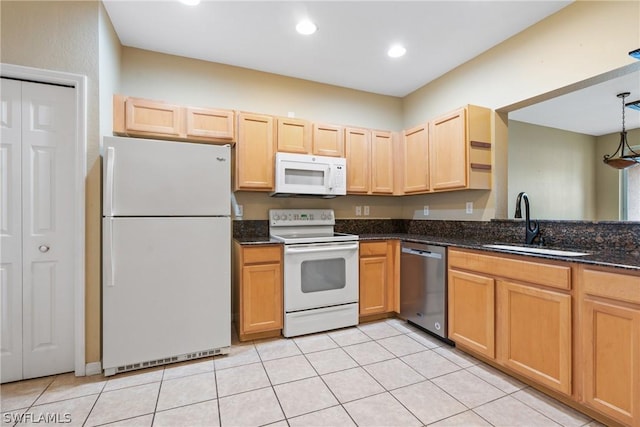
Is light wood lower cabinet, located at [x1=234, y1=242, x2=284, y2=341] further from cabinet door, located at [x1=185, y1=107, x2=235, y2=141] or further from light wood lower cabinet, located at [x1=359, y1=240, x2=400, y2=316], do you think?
cabinet door, located at [x1=185, y1=107, x2=235, y2=141]

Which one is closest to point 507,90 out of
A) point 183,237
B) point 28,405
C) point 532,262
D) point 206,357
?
point 532,262

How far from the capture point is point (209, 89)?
3043 mm

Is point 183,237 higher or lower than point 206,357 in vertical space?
higher

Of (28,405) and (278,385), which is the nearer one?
(28,405)

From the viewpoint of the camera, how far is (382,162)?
350 cm

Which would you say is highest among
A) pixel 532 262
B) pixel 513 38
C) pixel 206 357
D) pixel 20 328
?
pixel 513 38

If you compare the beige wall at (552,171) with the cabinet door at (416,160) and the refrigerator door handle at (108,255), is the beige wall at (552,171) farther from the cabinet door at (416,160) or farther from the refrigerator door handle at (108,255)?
the refrigerator door handle at (108,255)

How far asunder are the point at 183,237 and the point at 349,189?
1812mm

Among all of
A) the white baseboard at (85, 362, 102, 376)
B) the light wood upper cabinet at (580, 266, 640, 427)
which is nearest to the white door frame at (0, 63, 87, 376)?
the white baseboard at (85, 362, 102, 376)

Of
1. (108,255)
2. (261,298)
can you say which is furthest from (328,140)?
(108,255)

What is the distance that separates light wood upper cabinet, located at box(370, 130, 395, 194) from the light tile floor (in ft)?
5.97

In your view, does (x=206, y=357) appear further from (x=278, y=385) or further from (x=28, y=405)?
(x=28, y=405)

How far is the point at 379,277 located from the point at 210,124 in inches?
89.6

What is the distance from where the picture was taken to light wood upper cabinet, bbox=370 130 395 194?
3.45m
